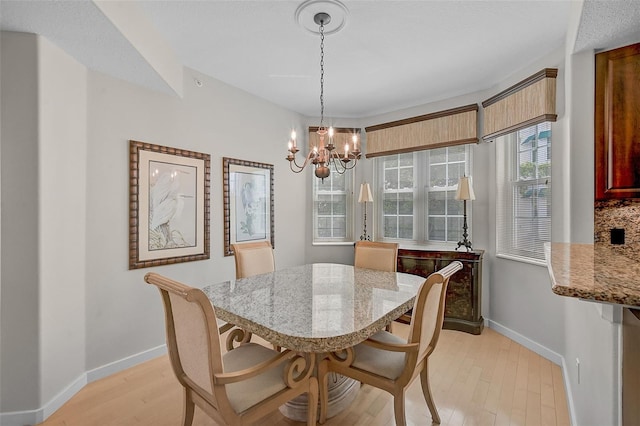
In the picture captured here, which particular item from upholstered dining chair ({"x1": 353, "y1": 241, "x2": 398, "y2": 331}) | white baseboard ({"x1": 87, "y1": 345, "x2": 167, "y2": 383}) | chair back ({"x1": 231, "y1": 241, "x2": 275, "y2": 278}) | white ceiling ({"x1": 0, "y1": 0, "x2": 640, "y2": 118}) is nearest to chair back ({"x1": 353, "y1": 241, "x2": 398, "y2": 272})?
upholstered dining chair ({"x1": 353, "y1": 241, "x2": 398, "y2": 331})

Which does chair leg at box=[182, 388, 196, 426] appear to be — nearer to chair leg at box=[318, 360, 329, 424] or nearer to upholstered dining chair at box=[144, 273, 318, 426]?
upholstered dining chair at box=[144, 273, 318, 426]

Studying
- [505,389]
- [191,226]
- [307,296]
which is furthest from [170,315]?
[505,389]

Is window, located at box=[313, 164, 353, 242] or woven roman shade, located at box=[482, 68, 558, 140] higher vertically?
woven roman shade, located at box=[482, 68, 558, 140]

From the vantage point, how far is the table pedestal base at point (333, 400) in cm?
192

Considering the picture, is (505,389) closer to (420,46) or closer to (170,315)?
(170,315)

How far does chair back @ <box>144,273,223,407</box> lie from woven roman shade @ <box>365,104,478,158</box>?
3322 mm

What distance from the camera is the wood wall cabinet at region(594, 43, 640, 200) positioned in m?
1.66

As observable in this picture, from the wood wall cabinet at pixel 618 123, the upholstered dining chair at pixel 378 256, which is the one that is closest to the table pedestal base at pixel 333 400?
the upholstered dining chair at pixel 378 256

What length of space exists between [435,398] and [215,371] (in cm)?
164

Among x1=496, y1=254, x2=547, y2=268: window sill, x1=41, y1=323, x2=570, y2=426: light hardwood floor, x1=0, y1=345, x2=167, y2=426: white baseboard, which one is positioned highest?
x1=496, y1=254, x2=547, y2=268: window sill

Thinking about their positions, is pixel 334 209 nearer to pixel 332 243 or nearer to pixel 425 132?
pixel 332 243

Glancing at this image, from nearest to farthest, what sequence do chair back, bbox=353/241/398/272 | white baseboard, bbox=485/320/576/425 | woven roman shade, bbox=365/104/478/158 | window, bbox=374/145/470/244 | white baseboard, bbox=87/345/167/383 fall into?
1. white baseboard, bbox=485/320/576/425
2. white baseboard, bbox=87/345/167/383
3. chair back, bbox=353/241/398/272
4. woven roman shade, bbox=365/104/478/158
5. window, bbox=374/145/470/244

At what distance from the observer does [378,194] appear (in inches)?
171

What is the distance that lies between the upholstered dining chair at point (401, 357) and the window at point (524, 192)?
5.77 feet
